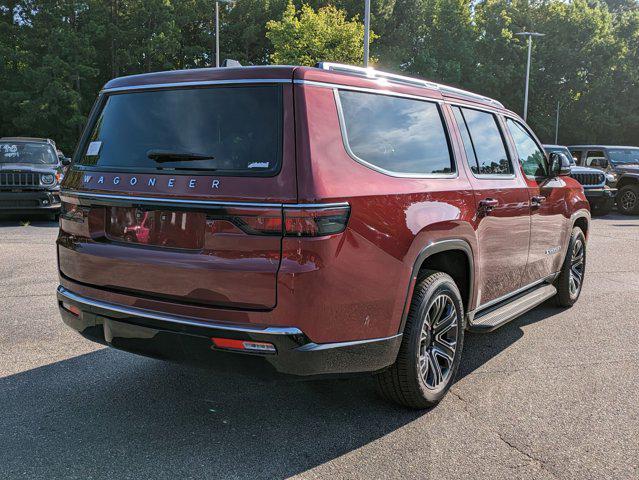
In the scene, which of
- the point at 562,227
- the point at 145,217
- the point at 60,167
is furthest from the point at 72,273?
the point at 60,167

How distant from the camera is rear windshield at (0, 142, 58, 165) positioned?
12812mm

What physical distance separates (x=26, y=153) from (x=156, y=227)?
11590 mm

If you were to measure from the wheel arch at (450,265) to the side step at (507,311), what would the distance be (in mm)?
161

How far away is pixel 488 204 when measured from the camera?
406 centimetres

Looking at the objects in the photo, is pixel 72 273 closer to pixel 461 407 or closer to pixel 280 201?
pixel 280 201

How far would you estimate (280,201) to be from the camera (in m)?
2.74

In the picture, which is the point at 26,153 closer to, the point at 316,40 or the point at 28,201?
the point at 28,201

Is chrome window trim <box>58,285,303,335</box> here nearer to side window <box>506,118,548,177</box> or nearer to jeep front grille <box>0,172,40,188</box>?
side window <box>506,118,548,177</box>

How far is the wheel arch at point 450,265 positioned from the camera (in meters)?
3.24

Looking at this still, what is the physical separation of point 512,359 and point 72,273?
317 centimetres

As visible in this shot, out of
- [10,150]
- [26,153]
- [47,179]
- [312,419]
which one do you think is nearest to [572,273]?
[312,419]

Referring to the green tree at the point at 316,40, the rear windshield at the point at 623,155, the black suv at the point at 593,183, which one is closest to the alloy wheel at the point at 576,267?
the black suv at the point at 593,183

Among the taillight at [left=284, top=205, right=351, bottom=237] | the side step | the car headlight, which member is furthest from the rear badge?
the car headlight

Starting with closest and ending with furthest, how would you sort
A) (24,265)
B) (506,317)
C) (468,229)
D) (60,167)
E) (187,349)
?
(187,349)
(468,229)
(506,317)
(24,265)
(60,167)
